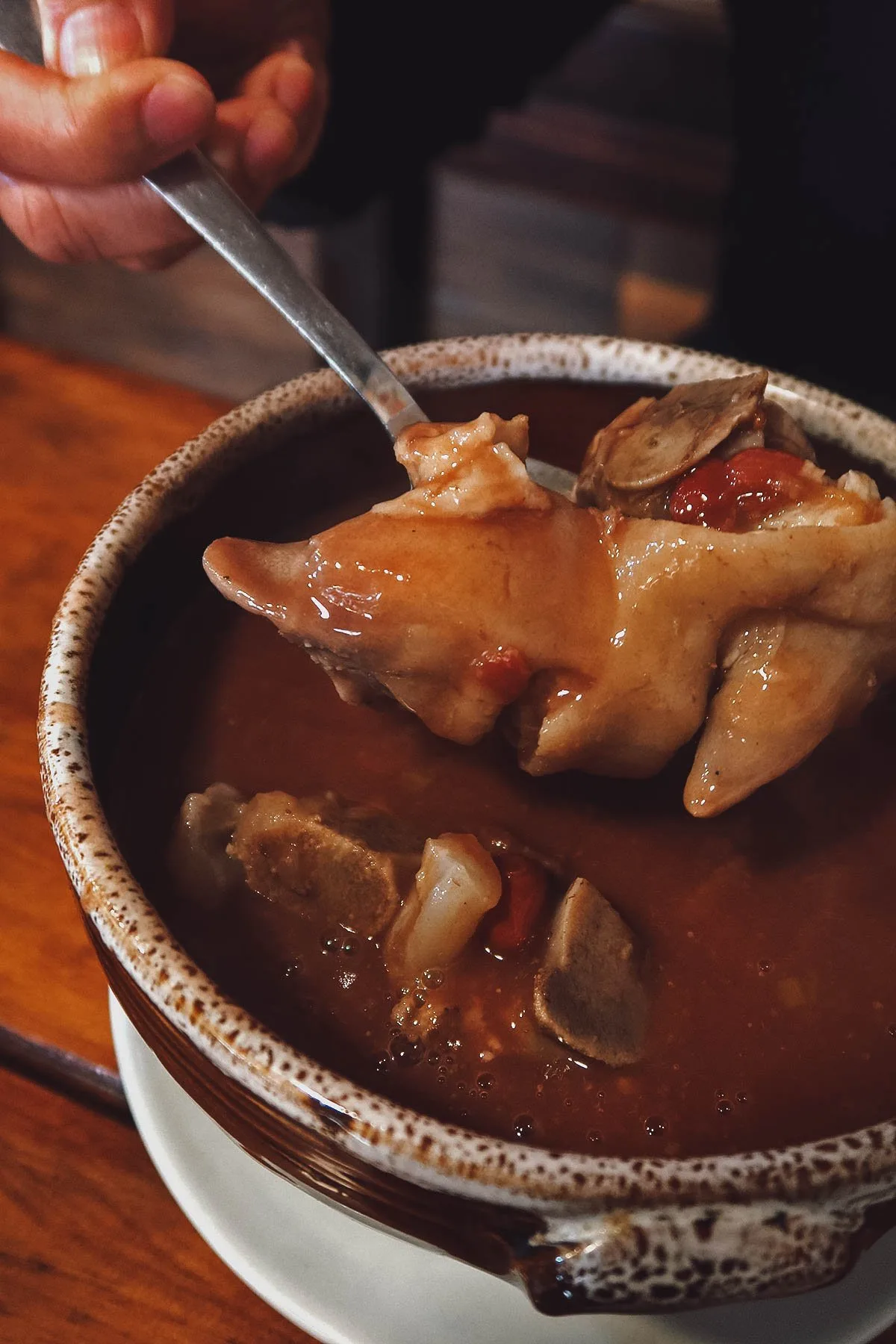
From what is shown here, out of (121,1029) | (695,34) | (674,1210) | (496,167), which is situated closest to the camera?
(674,1210)

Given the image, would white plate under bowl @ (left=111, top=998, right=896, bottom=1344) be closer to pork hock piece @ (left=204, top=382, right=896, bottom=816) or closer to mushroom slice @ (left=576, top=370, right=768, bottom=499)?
pork hock piece @ (left=204, top=382, right=896, bottom=816)

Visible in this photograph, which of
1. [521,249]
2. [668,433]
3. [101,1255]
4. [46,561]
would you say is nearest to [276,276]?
[668,433]

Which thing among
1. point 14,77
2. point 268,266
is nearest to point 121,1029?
point 268,266

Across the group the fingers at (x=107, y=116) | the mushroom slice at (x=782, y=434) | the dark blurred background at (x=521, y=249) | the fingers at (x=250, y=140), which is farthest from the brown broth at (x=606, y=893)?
the dark blurred background at (x=521, y=249)

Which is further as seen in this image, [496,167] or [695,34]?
[496,167]

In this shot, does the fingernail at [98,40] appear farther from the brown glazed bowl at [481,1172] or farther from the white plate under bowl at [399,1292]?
the white plate under bowl at [399,1292]

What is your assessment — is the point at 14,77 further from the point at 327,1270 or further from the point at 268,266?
the point at 327,1270
